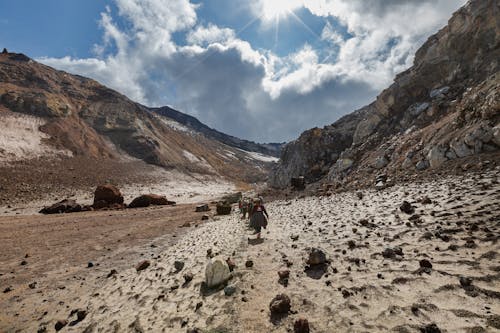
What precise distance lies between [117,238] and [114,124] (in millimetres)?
79459

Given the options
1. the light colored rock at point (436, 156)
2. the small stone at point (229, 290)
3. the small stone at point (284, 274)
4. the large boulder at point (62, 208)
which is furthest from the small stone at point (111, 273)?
the large boulder at point (62, 208)

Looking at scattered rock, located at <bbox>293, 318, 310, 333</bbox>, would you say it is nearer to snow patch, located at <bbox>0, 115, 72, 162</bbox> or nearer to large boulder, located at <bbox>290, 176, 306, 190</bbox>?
large boulder, located at <bbox>290, 176, 306, 190</bbox>

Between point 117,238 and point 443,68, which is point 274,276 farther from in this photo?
point 443,68

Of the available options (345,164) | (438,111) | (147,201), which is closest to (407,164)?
(438,111)

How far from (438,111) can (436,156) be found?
39.2 feet

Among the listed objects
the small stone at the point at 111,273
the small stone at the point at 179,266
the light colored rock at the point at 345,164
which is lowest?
the small stone at the point at 111,273

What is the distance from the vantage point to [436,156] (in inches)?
613

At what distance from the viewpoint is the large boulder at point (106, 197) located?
3359 centimetres

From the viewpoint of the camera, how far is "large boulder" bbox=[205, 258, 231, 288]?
22.7 ft

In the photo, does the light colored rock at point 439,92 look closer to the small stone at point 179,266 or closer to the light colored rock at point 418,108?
the light colored rock at point 418,108

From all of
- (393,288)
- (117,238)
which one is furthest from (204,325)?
(117,238)

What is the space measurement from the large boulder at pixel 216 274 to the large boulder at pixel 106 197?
31905 millimetres

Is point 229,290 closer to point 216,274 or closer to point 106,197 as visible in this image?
point 216,274

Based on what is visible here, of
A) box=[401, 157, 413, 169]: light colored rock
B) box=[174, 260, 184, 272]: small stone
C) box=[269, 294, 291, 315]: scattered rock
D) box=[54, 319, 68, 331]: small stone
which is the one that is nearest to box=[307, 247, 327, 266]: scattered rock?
box=[269, 294, 291, 315]: scattered rock
